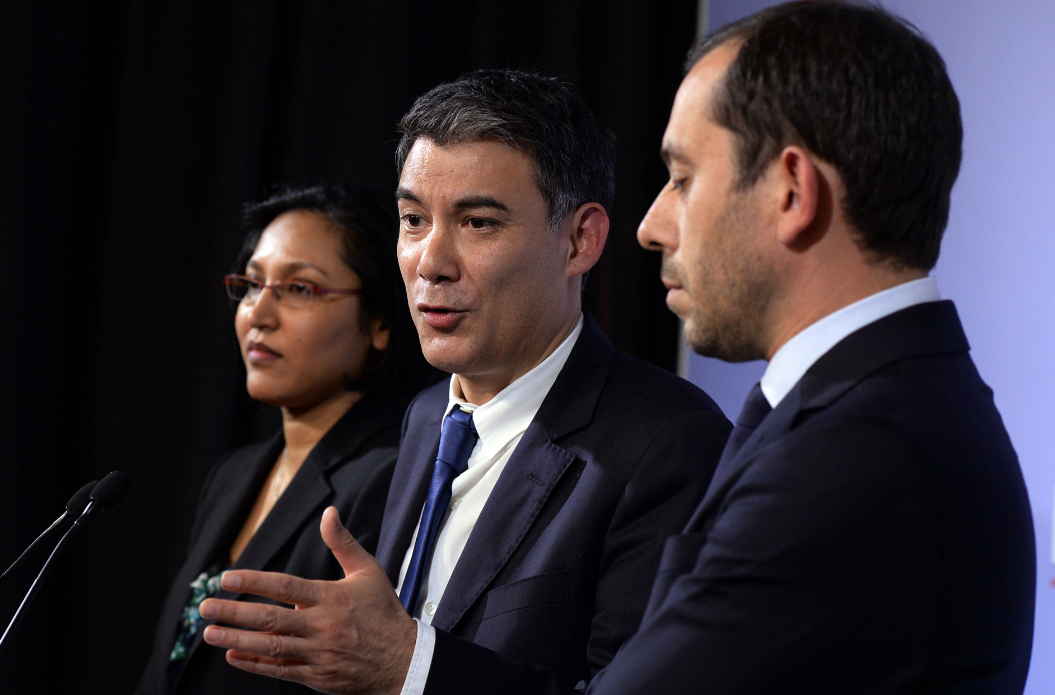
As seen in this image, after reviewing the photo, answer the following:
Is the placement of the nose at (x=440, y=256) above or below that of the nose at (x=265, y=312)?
above

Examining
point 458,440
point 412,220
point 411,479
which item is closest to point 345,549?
point 458,440

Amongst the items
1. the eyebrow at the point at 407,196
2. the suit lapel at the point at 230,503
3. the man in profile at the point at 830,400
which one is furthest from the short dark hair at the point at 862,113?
the suit lapel at the point at 230,503

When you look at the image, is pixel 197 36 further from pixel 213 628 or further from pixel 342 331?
pixel 213 628

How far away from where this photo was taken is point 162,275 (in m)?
2.75

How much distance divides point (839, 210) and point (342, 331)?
1.44m

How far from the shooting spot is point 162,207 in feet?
9.00

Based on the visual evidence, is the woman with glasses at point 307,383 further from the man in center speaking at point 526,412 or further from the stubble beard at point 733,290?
the stubble beard at point 733,290

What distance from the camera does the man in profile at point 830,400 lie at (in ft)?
2.74

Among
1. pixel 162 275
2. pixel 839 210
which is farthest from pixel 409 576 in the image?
pixel 162 275

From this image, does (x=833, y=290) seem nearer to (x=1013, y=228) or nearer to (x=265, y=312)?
(x=1013, y=228)

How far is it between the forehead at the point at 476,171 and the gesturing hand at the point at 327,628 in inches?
26.0

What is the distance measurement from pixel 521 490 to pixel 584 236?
0.50 m

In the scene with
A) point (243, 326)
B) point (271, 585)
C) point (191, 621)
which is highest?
point (243, 326)

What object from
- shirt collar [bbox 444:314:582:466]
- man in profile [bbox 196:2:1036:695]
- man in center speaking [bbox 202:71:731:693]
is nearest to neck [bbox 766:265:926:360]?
man in profile [bbox 196:2:1036:695]
